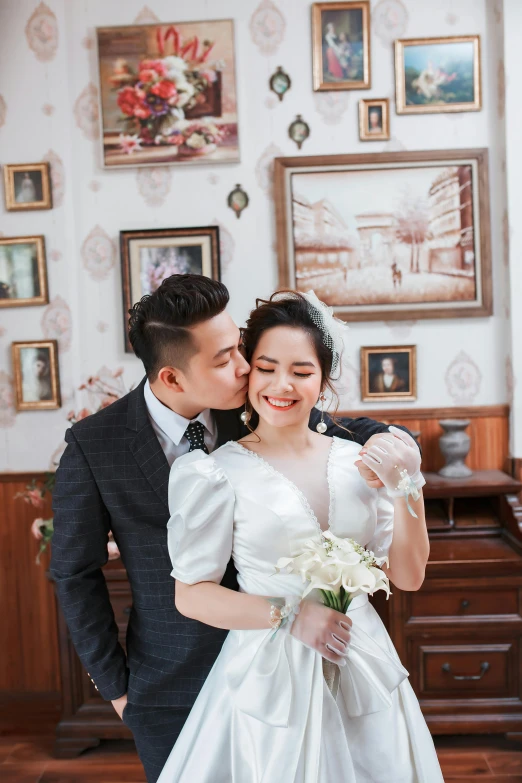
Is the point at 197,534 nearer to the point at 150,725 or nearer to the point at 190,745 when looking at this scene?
the point at 190,745

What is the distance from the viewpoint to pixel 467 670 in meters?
2.68

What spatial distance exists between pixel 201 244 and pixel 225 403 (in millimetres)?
1803

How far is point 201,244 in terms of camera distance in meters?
3.08

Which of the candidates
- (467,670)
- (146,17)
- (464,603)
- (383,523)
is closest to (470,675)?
(467,670)

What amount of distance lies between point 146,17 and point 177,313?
86.4 inches

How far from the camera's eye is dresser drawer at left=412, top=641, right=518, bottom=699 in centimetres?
267

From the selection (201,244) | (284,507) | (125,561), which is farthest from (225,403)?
Answer: (201,244)

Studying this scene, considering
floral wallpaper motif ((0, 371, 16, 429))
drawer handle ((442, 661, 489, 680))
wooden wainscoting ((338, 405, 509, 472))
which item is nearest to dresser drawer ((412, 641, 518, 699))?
drawer handle ((442, 661, 489, 680))

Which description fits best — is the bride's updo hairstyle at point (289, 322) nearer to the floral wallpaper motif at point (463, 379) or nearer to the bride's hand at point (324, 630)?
the bride's hand at point (324, 630)

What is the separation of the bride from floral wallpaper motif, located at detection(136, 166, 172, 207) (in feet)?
6.11

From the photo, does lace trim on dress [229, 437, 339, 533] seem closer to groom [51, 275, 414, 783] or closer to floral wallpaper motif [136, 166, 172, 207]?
groom [51, 275, 414, 783]

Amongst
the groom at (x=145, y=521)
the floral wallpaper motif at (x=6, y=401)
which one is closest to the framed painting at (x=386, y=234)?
the floral wallpaper motif at (x=6, y=401)

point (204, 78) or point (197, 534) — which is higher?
point (204, 78)

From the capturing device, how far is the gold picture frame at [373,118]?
3016 mm
